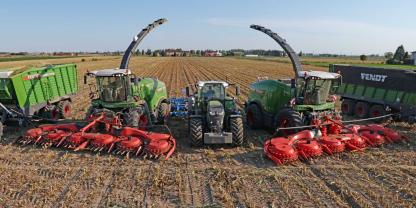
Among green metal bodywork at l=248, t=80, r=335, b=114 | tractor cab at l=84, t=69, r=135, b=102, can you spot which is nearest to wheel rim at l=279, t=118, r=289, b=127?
green metal bodywork at l=248, t=80, r=335, b=114

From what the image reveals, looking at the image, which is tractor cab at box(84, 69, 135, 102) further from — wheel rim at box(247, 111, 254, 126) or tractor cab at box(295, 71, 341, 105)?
tractor cab at box(295, 71, 341, 105)

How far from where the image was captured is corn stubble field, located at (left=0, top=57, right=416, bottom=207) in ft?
21.8

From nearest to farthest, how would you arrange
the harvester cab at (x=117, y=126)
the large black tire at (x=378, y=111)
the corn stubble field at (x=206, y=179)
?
the corn stubble field at (x=206, y=179), the harvester cab at (x=117, y=126), the large black tire at (x=378, y=111)

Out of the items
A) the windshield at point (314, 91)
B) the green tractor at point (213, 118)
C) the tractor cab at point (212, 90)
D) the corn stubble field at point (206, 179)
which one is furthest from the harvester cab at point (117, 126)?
the windshield at point (314, 91)

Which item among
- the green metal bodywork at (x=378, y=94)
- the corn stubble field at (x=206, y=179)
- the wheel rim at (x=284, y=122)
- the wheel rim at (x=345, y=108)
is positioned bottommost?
the corn stubble field at (x=206, y=179)

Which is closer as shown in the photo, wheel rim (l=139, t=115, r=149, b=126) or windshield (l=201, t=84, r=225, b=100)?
windshield (l=201, t=84, r=225, b=100)

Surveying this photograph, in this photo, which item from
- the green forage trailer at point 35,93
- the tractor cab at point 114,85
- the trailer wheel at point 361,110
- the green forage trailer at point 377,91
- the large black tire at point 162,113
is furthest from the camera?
the trailer wheel at point 361,110

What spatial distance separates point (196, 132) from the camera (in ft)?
32.3

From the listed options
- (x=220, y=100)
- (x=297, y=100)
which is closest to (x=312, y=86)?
(x=297, y=100)

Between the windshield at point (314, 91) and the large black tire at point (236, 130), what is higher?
the windshield at point (314, 91)

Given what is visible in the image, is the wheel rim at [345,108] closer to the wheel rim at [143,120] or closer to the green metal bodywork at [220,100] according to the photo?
the green metal bodywork at [220,100]

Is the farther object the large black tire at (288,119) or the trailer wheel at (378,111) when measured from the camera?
the trailer wheel at (378,111)

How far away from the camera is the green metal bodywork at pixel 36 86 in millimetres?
11754

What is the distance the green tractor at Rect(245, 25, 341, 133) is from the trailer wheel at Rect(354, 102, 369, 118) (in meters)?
3.95
